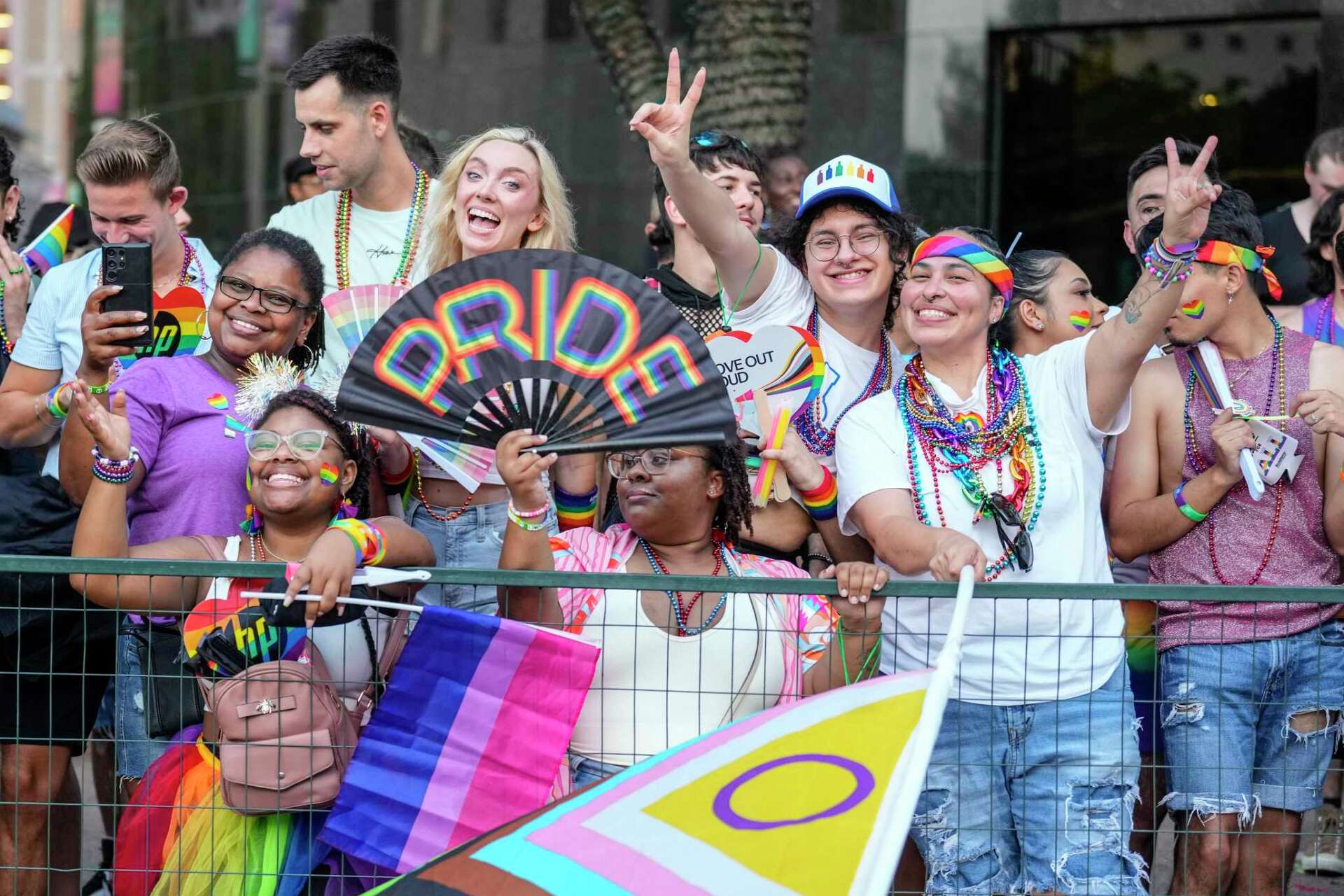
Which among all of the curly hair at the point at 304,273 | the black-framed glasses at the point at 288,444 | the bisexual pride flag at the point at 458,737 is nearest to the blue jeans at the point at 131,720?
the black-framed glasses at the point at 288,444

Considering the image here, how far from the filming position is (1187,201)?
4.18 m

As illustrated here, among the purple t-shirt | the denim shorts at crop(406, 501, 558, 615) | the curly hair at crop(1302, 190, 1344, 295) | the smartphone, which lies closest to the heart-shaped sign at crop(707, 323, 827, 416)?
the denim shorts at crop(406, 501, 558, 615)

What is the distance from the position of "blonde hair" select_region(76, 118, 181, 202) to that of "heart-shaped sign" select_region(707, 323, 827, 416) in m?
1.85

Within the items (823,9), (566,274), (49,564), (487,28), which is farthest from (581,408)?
(487,28)

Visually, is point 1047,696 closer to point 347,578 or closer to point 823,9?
point 347,578

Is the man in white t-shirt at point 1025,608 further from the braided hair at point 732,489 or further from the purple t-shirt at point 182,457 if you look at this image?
the purple t-shirt at point 182,457

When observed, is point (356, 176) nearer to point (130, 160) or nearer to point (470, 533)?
point (130, 160)

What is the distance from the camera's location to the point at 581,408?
4.08 m

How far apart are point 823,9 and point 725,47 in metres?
1.68

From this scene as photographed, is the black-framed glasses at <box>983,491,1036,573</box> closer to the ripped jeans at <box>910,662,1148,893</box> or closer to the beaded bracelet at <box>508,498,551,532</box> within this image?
the ripped jeans at <box>910,662,1148,893</box>

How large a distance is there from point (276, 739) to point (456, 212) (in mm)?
1847

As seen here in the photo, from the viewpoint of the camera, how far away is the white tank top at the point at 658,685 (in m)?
4.24

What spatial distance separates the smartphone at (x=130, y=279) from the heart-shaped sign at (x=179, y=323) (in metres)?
0.67

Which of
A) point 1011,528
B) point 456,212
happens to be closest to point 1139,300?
point 1011,528
